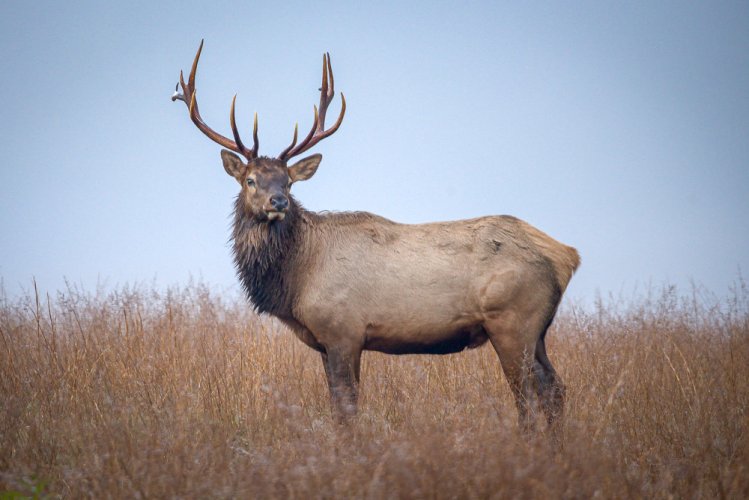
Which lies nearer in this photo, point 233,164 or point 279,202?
point 279,202

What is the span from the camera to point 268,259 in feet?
20.5

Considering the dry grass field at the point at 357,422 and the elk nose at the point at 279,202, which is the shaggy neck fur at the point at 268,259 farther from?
the dry grass field at the point at 357,422

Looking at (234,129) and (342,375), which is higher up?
(234,129)

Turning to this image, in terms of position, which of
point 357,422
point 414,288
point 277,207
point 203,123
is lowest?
point 357,422

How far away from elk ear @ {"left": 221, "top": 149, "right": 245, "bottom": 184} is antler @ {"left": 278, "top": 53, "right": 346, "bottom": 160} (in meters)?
0.41

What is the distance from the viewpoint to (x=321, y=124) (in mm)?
7328

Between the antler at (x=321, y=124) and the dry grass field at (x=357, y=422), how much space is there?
2.24m

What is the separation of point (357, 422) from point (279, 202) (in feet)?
7.48

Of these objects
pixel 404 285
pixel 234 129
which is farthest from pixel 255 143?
pixel 404 285

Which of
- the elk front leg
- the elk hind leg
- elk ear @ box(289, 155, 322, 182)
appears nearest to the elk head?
elk ear @ box(289, 155, 322, 182)


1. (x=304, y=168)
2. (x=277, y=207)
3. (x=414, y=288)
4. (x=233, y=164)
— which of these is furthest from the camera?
(x=304, y=168)

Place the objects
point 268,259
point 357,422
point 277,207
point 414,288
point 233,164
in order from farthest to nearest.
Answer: point 233,164
point 268,259
point 277,207
point 414,288
point 357,422

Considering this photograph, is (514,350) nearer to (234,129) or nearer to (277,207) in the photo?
(277,207)

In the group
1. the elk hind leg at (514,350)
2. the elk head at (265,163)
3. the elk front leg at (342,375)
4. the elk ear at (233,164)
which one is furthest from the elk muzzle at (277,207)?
the elk hind leg at (514,350)
